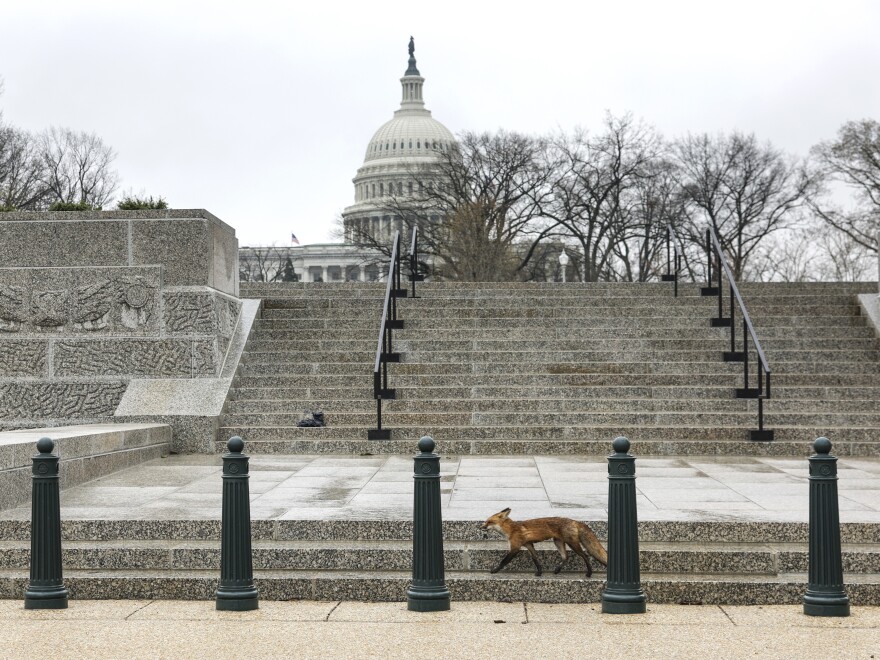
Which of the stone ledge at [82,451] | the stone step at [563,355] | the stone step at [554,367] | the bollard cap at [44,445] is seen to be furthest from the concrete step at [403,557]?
the stone step at [563,355]

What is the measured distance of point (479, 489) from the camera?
9773mm

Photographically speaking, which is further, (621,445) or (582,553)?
(582,553)

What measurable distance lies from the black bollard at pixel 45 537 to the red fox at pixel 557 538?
272cm

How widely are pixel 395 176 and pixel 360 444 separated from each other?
10207cm

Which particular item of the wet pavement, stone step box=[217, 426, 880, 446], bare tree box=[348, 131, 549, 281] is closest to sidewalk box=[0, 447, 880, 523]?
the wet pavement

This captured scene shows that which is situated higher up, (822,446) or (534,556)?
(822,446)

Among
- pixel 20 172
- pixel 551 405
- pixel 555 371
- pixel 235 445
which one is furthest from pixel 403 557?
pixel 20 172

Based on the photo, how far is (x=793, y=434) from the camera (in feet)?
43.2

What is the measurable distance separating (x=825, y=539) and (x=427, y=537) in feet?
7.45

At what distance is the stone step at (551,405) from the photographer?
14.0 meters

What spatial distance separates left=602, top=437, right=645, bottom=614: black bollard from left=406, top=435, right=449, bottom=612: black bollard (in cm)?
99

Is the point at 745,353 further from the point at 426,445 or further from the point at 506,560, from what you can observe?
the point at 426,445

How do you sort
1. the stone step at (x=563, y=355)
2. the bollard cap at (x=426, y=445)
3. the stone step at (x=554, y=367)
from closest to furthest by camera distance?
1. the bollard cap at (x=426, y=445)
2. the stone step at (x=554, y=367)
3. the stone step at (x=563, y=355)

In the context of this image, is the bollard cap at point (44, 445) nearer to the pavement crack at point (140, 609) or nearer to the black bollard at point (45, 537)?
the black bollard at point (45, 537)
